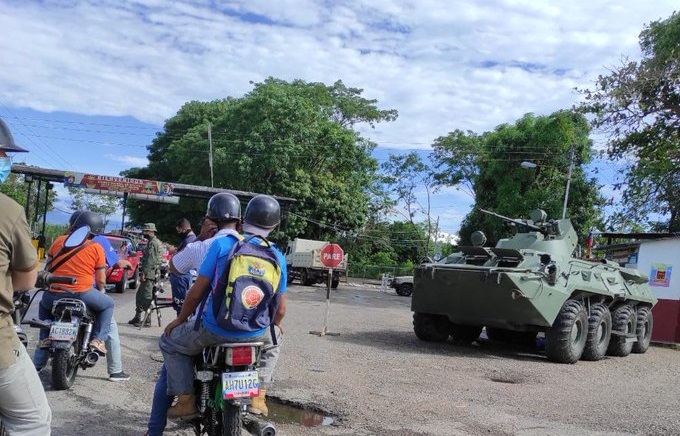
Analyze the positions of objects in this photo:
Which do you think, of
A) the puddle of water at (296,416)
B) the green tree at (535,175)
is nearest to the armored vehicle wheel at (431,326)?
the puddle of water at (296,416)

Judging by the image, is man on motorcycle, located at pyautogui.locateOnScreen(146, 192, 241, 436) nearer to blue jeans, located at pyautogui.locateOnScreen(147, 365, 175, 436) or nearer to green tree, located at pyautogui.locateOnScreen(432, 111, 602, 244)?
blue jeans, located at pyautogui.locateOnScreen(147, 365, 175, 436)

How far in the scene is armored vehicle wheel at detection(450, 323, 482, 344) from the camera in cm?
1297

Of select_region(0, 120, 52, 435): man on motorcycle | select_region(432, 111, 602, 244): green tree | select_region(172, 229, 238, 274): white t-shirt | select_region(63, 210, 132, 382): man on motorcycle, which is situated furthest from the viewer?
select_region(432, 111, 602, 244): green tree

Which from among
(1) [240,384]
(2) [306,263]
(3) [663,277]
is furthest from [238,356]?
(2) [306,263]

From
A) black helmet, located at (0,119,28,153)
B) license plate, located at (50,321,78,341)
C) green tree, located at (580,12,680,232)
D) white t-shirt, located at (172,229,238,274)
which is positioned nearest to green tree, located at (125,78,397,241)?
green tree, located at (580,12,680,232)

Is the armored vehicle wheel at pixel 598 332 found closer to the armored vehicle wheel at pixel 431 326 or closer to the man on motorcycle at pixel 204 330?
the armored vehicle wheel at pixel 431 326

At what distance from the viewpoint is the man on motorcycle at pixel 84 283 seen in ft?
20.4

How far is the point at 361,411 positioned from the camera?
21.1ft

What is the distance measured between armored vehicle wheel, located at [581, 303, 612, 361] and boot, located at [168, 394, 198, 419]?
901cm

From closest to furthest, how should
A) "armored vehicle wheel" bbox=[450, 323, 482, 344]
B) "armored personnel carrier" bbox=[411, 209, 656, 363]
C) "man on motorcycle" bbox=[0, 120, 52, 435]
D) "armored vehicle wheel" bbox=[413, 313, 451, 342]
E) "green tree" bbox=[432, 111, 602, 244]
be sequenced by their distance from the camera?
1. "man on motorcycle" bbox=[0, 120, 52, 435]
2. "armored personnel carrier" bbox=[411, 209, 656, 363]
3. "armored vehicle wheel" bbox=[413, 313, 451, 342]
4. "armored vehicle wheel" bbox=[450, 323, 482, 344]
5. "green tree" bbox=[432, 111, 602, 244]

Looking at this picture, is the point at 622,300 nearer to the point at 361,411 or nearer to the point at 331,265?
the point at 331,265

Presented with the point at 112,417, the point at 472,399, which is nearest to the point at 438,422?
the point at 472,399

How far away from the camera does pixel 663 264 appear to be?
1695cm

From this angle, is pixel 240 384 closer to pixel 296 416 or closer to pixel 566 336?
pixel 296 416
